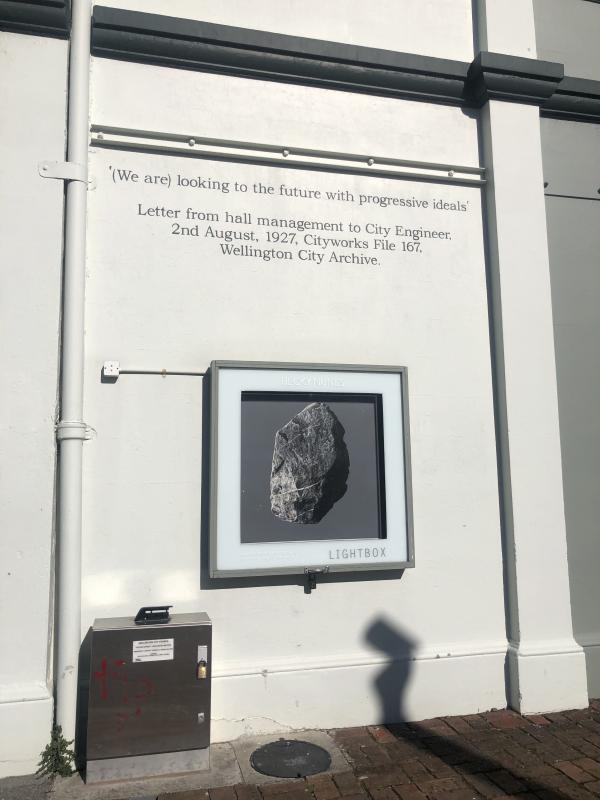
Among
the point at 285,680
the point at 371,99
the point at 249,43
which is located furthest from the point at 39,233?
the point at 285,680

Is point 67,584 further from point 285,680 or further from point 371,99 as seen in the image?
point 371,99

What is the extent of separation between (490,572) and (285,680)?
5.72 ft

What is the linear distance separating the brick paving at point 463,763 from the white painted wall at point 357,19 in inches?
207

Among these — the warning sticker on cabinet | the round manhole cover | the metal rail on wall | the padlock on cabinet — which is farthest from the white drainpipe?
the round manhole cover

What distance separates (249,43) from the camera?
5023 mm

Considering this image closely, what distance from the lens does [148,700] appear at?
Answer: 397 cm

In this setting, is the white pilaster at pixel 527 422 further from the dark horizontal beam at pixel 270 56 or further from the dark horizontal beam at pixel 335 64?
the dark horizontal beam at pixel 270 56

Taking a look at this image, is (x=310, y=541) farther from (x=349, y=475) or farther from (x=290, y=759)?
(x=290, y=759)

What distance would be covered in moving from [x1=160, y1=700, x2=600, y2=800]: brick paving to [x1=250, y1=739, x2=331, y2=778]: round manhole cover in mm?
110

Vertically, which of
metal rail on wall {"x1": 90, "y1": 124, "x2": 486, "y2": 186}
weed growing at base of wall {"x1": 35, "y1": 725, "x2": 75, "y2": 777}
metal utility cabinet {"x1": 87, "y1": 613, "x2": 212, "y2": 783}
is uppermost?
metal rail on wall {"x1": 90, "y1": 124, "x2": 486, "y2": 186}

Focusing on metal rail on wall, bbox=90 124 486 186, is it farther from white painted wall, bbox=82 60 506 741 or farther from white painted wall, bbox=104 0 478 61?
white painted wall, bbox=104 0 478 61

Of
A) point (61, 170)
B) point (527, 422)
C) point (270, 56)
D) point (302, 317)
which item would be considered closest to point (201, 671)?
point (302, 317)

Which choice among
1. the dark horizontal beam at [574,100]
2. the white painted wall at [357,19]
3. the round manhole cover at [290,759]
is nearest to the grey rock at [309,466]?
the round manhole cover at [290,759]

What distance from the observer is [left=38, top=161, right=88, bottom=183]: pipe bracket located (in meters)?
4.49
